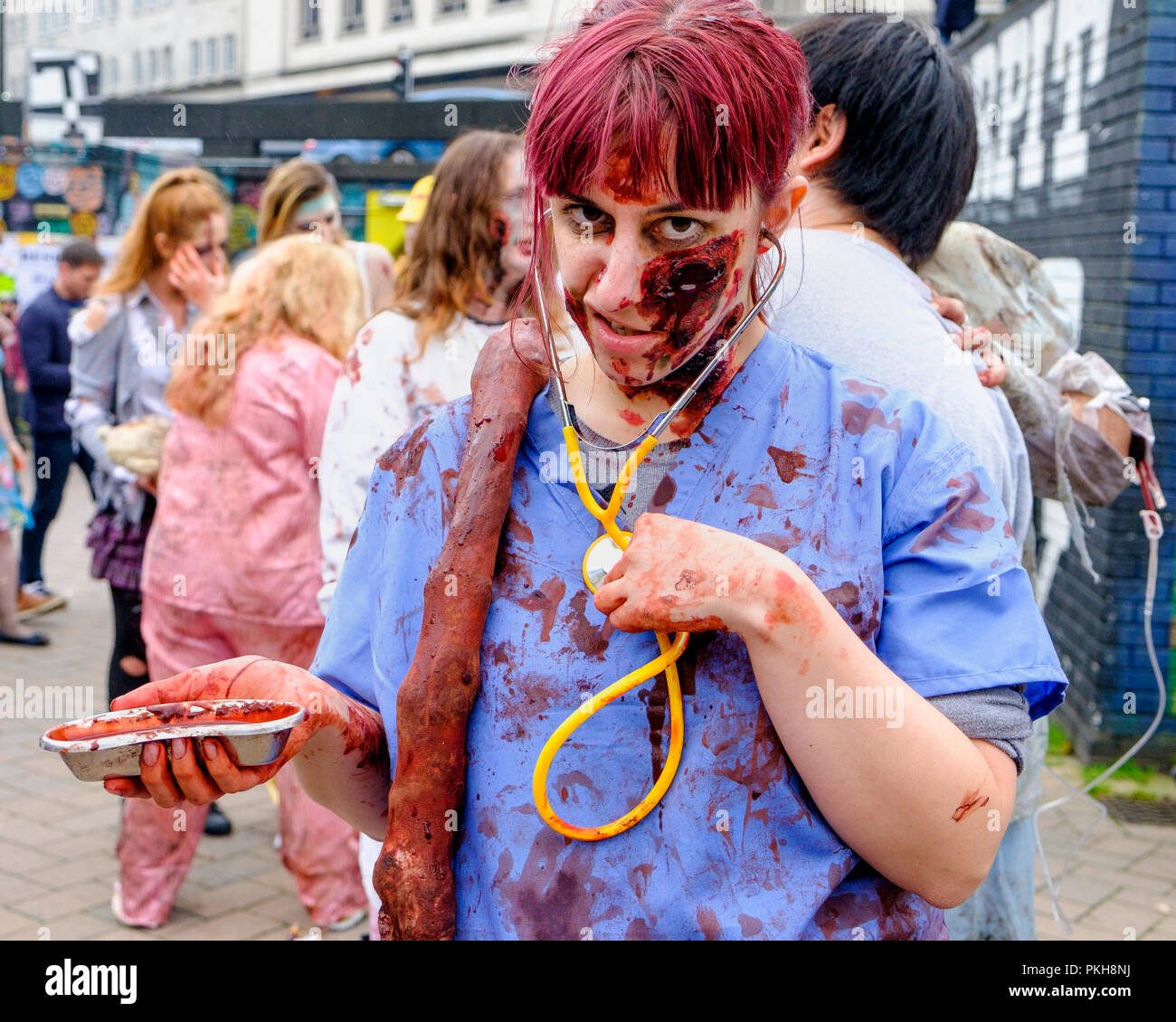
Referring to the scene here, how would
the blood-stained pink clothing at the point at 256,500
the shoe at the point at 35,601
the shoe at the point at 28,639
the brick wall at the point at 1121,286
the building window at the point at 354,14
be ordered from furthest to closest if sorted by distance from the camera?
the building window at the point at 354,14, the shoe at the point at 35,601, the shoe at the point at 28,639, the brick wall at the point at 1121,286, the blood-stained pink clothing at the point at 256,500

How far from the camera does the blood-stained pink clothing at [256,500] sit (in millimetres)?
3523

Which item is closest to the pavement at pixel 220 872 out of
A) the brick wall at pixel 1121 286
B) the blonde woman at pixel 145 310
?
the brick wall at pixel 1121 286

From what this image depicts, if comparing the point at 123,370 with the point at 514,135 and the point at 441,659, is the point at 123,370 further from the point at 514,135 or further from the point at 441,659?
the point at 441,659

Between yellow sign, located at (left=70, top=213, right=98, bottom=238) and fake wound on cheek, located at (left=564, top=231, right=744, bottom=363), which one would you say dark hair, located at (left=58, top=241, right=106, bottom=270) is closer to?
yellow sign, located at (left=70, top=213, right=98, bottom=238)

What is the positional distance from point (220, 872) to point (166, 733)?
3.32 m

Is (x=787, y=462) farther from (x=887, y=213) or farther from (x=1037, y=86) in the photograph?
(x=1037, y=86)

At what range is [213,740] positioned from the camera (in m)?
1.18

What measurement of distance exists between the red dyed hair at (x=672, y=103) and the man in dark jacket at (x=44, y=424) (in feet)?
22.9

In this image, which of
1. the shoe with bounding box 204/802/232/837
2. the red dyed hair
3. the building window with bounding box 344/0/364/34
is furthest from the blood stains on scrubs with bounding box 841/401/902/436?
the building window with bounding box 344/0/364/34

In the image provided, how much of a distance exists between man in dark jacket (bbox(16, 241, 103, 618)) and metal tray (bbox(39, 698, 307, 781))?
6831mm

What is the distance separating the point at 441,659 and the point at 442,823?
7.0 inches

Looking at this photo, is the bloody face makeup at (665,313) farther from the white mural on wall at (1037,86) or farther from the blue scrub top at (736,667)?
the white mural on wall at (1037,86)

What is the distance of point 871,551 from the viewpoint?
1247mm

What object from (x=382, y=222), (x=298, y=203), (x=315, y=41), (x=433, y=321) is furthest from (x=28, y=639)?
Answer: (x=315, y=41)
